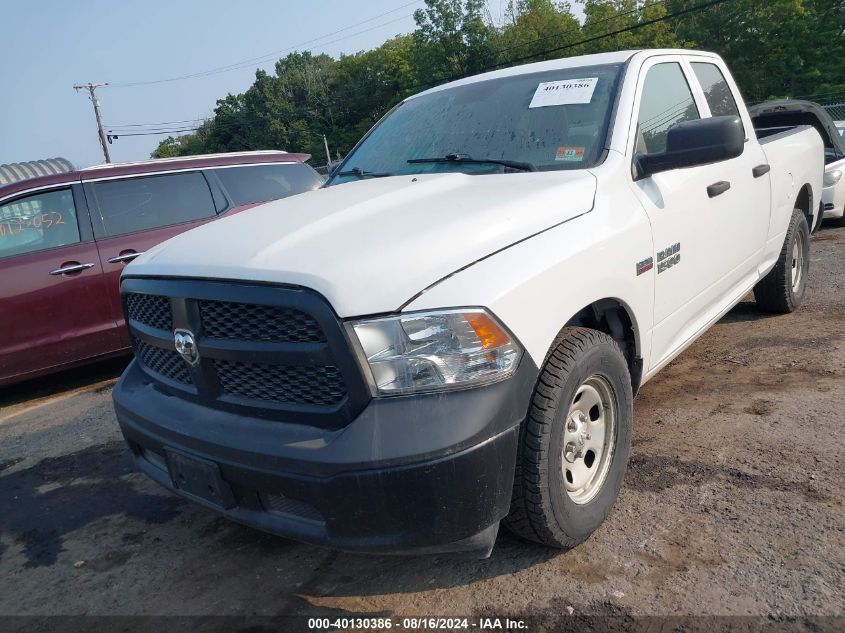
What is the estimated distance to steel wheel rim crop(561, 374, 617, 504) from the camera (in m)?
2.51

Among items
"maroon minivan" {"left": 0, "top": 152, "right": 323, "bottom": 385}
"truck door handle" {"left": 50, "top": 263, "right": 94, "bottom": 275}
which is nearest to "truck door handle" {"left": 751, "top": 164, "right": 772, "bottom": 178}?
"maroon minivan" {"left": 0, "top": 152, "right": 323, "bottom": 385}

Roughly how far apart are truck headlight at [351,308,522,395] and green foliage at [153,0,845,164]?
30.6m

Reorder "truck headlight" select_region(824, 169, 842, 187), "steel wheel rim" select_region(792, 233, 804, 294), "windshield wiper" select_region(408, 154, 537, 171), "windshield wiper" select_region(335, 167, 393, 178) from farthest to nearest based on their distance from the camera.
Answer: "truck headlight" select_region(824, 169, 842, 187) < "steel wheel rim" select_region(792, 233, 804, 294) < "windshield wiper" select_region(335, 167, 393, 178) < "windshield wiper" select_region(408, 154, 537, 171)

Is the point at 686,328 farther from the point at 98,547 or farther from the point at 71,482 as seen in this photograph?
the point at 71,482

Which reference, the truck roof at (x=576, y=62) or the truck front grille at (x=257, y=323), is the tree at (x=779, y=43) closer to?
the truck roof at (x=576, y=62)

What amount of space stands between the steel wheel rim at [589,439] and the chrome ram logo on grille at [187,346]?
1289 millimetres

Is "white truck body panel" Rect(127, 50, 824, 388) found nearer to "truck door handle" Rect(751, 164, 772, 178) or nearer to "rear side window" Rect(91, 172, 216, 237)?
"truck door handle" Rect(751, 164, 772, 178)

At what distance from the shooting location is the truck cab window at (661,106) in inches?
125

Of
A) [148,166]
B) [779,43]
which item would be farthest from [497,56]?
[148,166]

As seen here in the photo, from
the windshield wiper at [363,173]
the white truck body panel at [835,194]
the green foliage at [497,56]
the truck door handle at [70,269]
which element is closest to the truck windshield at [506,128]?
the windshield wiper at [363,173]

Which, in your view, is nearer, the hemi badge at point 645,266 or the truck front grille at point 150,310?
the truck front grille at point 150,310

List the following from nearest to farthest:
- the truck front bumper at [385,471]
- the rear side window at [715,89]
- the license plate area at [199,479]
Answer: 1. the truck front bumper at [385,471]
2. the license plate area at [199,479]
3. the rear side window at [715,89]

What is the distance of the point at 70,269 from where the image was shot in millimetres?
5367

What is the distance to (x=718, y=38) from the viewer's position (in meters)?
46.8
